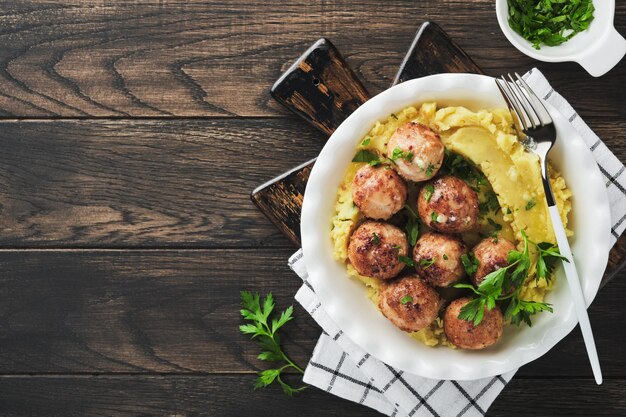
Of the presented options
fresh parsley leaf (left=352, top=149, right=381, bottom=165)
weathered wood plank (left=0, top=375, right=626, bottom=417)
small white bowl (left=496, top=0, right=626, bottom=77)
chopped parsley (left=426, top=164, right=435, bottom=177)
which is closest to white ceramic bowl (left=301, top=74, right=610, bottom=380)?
fresh parsley leaf (left=352, top=149, right=381, bottom=165)

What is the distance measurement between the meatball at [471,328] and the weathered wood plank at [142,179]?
0.74 m

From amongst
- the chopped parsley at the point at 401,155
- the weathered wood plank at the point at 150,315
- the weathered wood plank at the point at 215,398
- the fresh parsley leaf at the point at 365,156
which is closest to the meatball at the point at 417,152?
the chopped parsley at the point at 401,155

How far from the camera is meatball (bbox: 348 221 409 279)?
1.94 meters

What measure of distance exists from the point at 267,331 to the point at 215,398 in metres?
0.34

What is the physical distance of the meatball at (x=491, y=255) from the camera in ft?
6.16

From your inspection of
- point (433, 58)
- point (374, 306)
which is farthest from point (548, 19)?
point (374, 306)

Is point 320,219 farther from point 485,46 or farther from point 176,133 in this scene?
point 485,46

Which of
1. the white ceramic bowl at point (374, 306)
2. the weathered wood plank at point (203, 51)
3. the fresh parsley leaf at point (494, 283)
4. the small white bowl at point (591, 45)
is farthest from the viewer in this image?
the weathered wood plank at point (203, 51)

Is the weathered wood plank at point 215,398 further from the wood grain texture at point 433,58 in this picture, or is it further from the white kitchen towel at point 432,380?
the wood grain texture at point 433,58

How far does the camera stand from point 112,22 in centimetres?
247

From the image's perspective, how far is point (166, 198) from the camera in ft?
8.12

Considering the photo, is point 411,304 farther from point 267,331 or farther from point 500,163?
point 267,331

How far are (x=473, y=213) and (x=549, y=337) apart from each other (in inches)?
17.5

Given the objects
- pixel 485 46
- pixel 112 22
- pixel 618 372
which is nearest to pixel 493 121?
pixel 485 46
